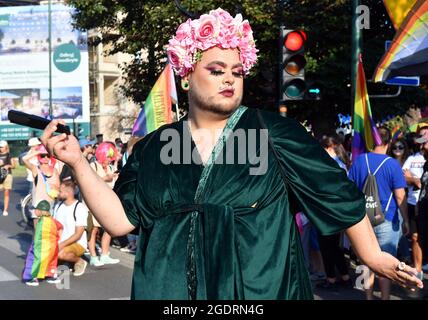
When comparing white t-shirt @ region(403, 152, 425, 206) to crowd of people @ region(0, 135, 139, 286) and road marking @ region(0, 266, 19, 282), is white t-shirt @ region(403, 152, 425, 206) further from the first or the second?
road marking @ region(0, 266, 19, 282)

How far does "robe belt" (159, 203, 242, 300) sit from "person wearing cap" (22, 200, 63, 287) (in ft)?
20.8

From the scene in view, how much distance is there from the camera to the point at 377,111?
16.2 meters

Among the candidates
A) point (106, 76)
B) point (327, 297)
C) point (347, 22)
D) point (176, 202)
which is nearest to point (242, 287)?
point (176, 202)

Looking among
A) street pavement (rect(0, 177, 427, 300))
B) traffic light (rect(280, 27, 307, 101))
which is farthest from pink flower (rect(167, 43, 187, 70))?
traffic light (rect(280, 27, 307, 101))

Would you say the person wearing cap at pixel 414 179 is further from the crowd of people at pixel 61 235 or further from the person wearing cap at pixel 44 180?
the person wearing cap at pixel 44 180

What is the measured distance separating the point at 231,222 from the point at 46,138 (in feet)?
2.42

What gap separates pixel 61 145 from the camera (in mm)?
2988

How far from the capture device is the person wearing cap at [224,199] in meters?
2.98

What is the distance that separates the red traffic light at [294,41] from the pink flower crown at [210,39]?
6.66 m

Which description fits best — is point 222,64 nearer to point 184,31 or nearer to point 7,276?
point 184,31

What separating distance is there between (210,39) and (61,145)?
2.36 ft

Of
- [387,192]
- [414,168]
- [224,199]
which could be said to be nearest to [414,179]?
[414,168]
